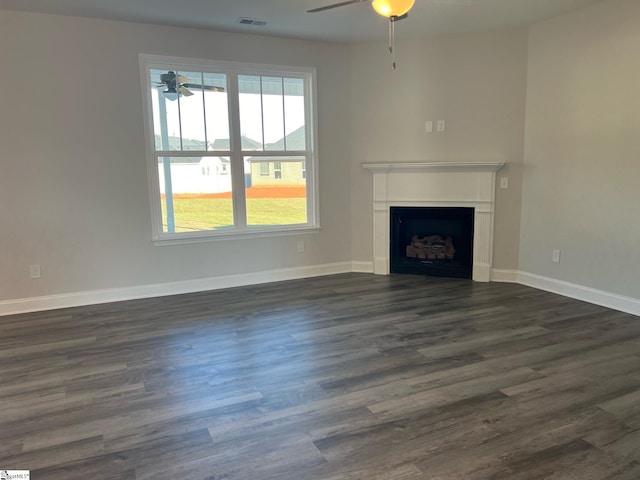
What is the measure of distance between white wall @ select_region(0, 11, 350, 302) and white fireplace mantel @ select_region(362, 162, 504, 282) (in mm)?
1848

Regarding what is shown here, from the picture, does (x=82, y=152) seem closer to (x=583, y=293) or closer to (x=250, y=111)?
(x=250, y=111)

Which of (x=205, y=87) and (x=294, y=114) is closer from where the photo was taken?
(x=205, y=87)

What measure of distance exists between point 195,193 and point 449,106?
290 centimetres

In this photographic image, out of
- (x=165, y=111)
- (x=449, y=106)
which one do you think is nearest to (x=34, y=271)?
(x=165, y=111)

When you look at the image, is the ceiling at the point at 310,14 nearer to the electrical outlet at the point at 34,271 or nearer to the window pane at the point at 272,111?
the window pane at the point at 272,111

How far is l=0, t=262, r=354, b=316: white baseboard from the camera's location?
4.12 m

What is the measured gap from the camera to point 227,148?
15.5ft

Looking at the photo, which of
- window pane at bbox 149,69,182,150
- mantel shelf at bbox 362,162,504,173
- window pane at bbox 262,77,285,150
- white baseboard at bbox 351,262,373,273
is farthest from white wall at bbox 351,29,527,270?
window pane at bbox 149,69,182,150

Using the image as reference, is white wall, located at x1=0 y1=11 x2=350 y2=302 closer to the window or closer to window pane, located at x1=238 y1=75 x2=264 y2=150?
the window

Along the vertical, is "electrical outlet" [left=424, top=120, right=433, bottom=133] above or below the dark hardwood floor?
above

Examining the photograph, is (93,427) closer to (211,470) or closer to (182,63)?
(211,470)

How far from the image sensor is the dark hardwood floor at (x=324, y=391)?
1.97 metres

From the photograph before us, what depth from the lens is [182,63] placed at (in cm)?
440

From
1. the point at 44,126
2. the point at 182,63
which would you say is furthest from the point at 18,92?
the point at 182,63
